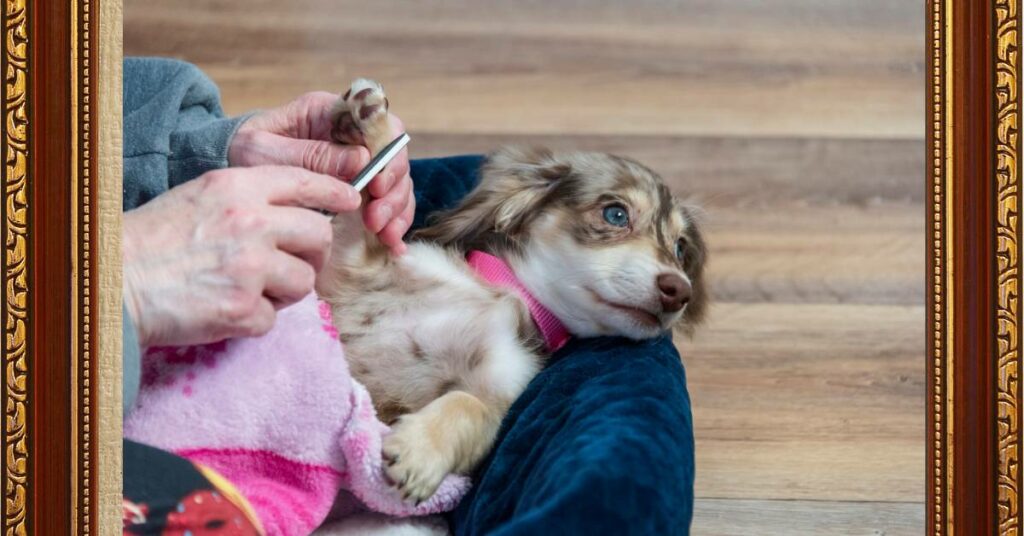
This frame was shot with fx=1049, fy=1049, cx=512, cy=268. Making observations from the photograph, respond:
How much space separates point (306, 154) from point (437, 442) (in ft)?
1.40

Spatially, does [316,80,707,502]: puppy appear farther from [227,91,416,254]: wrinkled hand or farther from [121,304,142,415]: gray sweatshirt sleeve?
[121,304,142,415]: gray sweatshirt sleeve

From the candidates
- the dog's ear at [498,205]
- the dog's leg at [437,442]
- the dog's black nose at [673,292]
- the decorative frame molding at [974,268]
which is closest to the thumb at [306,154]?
the dog's ear at [498,205]

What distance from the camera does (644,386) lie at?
1.33 meters

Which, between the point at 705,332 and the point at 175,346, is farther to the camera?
the point at 705,332

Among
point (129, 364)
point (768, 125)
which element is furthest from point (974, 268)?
point (129, 364)

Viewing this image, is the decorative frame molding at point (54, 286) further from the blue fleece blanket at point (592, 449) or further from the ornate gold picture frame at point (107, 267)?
the blue fleece blanket at point (592, 449)

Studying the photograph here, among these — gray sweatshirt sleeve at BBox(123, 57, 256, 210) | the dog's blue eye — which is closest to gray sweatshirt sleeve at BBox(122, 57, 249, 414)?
gray sweatshirt sleeve at BBox(123, 57, 256, 210)

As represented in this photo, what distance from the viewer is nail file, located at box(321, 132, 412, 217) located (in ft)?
4.55

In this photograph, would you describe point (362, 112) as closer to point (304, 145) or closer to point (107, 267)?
point (304, 145)

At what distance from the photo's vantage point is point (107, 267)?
1.28 m

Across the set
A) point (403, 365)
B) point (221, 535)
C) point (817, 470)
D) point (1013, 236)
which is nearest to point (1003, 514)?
point (817, 470)

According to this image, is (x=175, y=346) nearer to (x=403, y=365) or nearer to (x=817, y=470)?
(x=403, y=365)

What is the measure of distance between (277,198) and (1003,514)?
38.9 inches

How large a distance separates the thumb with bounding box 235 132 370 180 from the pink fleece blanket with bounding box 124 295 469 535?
208 mm
